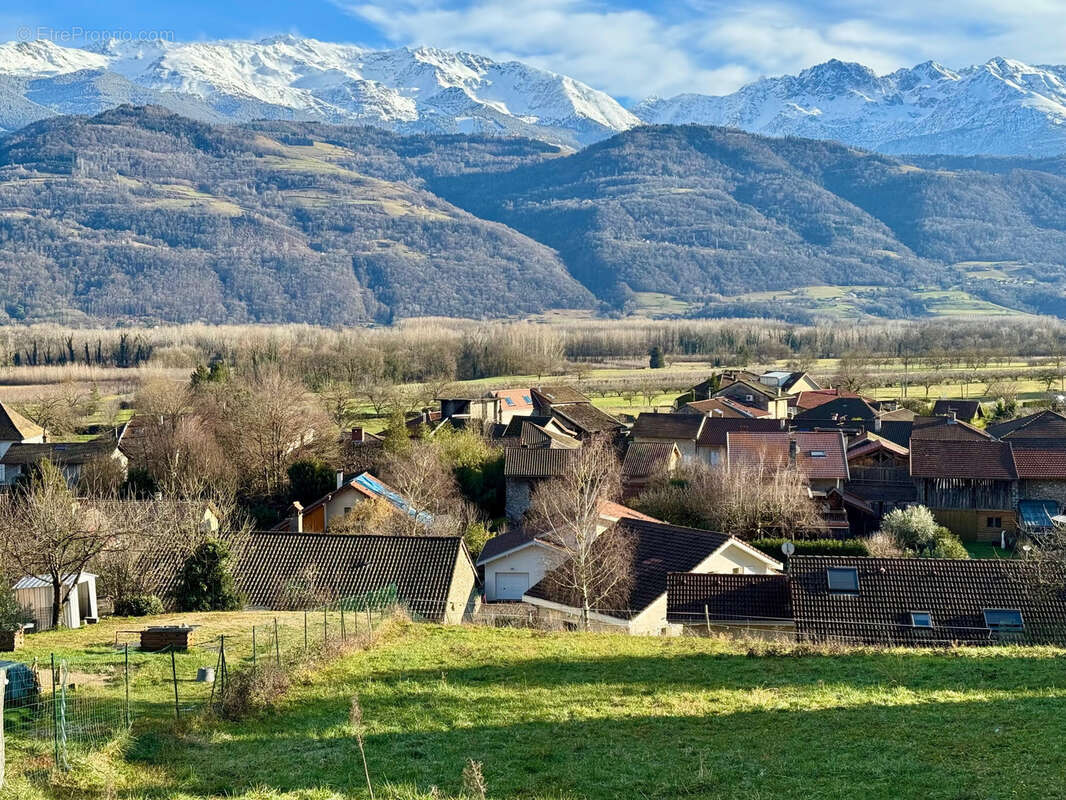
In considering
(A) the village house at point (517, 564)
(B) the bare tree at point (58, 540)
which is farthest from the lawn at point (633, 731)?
(A) the village house at point (517, 564)

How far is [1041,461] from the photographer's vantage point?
1668 inches

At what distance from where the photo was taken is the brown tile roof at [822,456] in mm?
45125

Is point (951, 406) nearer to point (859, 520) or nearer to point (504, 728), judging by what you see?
point (859, 520)

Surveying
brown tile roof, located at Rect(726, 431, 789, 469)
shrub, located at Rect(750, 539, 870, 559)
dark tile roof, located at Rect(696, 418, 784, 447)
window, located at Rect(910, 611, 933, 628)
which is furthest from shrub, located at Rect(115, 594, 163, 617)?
dark tile roof, located at Rect(696, 418, 784, 447)

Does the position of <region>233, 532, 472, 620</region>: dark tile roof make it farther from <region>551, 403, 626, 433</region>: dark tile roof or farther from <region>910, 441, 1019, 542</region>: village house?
<region>551, 403, 626, 433</region>: dark tile roof

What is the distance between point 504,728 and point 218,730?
3407mm

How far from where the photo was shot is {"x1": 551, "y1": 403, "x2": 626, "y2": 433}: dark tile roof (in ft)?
193

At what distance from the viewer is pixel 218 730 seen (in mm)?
12656

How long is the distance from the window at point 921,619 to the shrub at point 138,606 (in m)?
16.0

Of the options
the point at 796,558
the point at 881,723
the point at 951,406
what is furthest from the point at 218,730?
the point at 951,406

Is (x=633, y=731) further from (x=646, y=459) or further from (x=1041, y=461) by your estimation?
(x=1041, y=461)

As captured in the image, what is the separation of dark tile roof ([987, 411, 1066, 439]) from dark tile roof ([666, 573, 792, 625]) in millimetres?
28953

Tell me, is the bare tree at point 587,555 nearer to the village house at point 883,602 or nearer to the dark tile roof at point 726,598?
the dark tile roof at point 726,598

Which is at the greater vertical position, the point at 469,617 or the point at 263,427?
the point at 263,427
